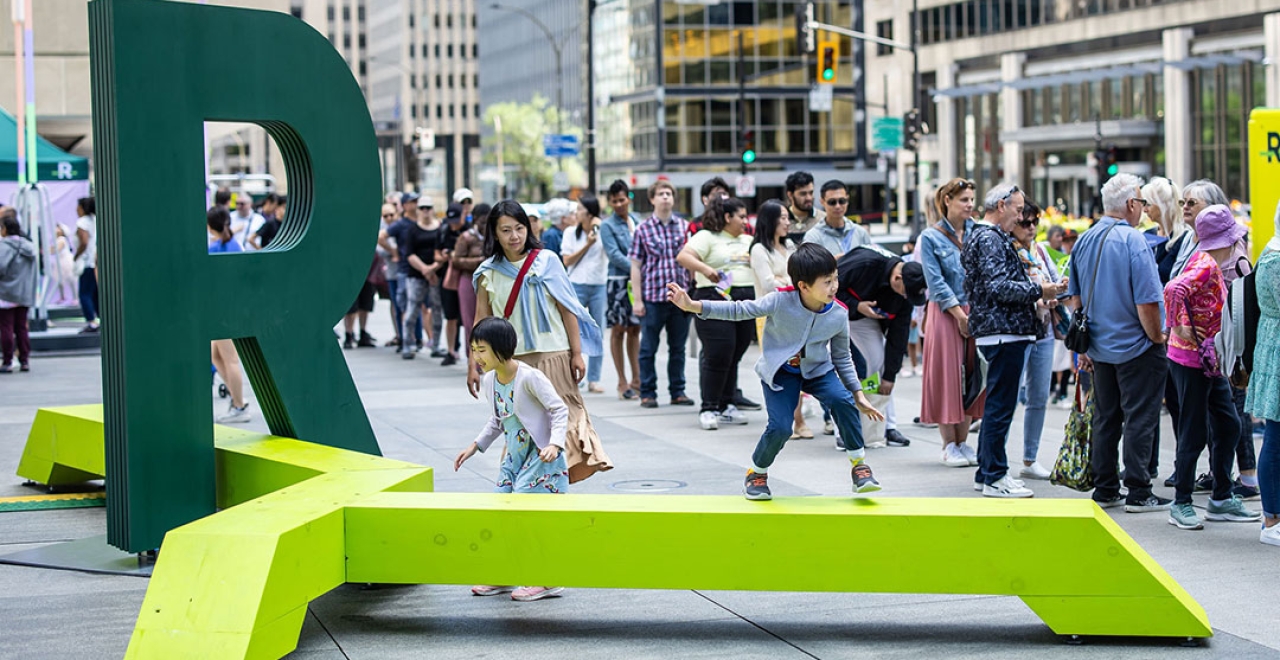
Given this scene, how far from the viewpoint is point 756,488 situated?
252 inches

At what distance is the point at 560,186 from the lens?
5131 cm

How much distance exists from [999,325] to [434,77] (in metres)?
170

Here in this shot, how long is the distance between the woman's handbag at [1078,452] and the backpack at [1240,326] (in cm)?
109

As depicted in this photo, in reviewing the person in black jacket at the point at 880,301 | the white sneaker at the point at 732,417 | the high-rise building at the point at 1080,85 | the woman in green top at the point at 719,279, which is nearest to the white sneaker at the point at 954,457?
the person in black jacket at the point at 880,301

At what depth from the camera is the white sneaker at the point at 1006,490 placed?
873cm

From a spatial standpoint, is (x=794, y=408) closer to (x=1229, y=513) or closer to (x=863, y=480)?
(x=863, y=480)

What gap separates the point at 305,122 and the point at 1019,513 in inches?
162

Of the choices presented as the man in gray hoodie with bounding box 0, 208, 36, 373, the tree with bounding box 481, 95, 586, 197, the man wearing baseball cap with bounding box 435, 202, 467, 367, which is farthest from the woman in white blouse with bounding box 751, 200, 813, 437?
the tree with bounding box 481, 95, 586, 197

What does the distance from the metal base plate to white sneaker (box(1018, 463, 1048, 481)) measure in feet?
17.4

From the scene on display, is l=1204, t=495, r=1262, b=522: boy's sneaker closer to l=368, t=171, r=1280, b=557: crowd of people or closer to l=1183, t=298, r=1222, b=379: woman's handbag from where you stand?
l=368, t=171, r=1280, b=557: crowd of people

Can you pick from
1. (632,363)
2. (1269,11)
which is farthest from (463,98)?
(632,363)

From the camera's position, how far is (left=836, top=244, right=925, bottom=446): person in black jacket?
33.6 feet

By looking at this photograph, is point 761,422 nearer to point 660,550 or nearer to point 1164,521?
point 1164,521

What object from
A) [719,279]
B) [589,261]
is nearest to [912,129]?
[589,261]
